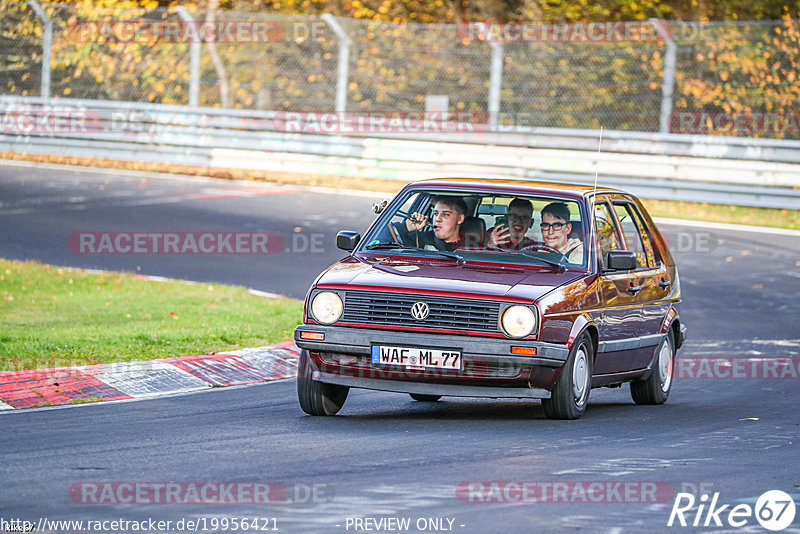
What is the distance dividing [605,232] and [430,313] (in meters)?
1.90

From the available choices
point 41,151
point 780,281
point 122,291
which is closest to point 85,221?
point 122,291

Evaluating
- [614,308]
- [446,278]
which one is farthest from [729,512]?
[614,308]

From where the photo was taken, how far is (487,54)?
82.3 ft

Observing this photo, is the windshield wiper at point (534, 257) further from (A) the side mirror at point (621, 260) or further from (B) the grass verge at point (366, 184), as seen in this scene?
(B) the grass verge at point (366, 184)

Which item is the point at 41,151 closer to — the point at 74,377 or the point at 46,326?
the point at 46,326

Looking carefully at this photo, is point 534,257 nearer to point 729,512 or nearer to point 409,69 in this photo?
point 729,512

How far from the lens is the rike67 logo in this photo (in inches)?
231

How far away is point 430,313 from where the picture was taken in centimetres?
833

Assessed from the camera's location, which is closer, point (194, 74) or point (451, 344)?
point (451, 344)

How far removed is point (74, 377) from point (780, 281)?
9780 millimetres

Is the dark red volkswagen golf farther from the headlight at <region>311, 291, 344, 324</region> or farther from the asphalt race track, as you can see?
the asphalt race track

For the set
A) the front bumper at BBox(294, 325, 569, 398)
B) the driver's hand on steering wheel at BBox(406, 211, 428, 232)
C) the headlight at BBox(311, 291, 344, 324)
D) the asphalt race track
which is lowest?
the asphalt race track

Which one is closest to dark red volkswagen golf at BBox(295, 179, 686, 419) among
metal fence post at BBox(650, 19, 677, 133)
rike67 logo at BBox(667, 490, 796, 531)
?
rike67 logo at BBox(667, 490, 796, 531)

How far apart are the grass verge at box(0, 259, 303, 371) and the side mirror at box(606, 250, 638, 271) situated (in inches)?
146
